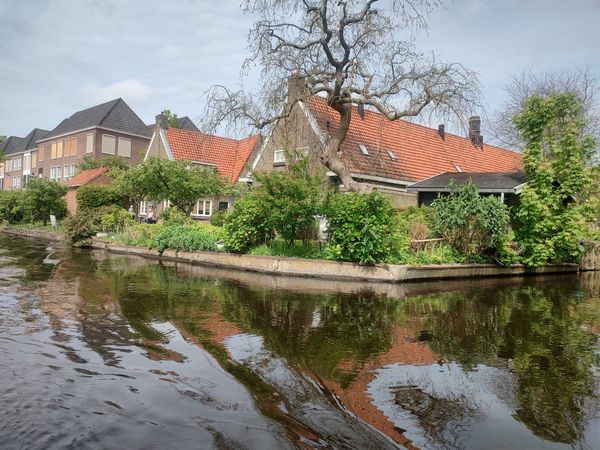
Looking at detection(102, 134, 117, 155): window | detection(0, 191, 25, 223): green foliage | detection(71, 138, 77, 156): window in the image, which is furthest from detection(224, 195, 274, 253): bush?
detection(71, 138, 77, 156): window

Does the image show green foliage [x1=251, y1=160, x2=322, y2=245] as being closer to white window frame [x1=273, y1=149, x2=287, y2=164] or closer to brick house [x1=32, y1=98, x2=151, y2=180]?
white window frame [x1=273, y1=149, x2=287, y2=164]

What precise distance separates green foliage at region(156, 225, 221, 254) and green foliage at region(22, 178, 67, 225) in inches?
828

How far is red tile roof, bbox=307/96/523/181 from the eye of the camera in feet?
81.3

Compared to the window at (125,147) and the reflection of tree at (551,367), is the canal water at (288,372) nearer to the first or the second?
the reflection of tree at (551,367)

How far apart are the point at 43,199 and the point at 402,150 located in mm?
27002

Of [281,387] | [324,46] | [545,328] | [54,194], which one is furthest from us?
[54,194]

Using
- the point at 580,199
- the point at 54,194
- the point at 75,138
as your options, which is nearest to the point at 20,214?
the point at 54,194

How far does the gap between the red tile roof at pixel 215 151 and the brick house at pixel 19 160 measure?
126ft

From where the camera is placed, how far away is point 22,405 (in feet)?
12.4

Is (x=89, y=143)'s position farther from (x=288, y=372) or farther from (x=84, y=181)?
(x=288, y=372)

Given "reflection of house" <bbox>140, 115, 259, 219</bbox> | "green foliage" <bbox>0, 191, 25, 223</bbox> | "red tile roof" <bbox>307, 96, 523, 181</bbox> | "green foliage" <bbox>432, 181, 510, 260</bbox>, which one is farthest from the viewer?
"green foliage" <bbox>0, 191, 25, 223</bbox>

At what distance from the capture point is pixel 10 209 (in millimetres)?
40719

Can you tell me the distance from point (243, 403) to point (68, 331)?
11.4ft

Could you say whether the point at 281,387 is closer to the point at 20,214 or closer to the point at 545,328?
the point at 545,328
